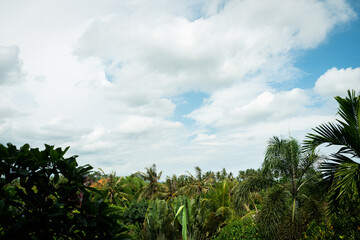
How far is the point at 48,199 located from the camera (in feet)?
10.4

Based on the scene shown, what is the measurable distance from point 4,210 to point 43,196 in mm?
383

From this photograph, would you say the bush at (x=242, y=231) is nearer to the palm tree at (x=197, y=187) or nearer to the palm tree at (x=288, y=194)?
the palm tree at (x=288, y=194)

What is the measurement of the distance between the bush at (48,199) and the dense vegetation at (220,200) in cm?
1

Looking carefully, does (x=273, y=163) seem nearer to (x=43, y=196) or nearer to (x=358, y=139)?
(x=358, y=139)

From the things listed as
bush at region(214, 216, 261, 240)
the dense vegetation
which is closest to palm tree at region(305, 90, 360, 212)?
the dense vegetation

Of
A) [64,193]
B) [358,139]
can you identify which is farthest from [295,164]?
[64,193]

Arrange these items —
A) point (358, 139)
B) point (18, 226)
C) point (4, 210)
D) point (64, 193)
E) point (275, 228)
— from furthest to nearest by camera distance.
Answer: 1. point (275, 228)
2. point (358, 139)
3. point (64, 193)
4. point (4, 210)
5. point (18, 226)

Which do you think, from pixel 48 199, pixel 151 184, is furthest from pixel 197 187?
pixel 48 199

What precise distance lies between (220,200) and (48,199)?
56.8 feet

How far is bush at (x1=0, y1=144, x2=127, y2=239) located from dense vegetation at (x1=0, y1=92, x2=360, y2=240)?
0.01 m

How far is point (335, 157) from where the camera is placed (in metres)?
9.51

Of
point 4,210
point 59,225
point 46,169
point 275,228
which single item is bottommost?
point 275,228

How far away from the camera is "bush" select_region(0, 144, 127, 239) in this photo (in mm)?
2889

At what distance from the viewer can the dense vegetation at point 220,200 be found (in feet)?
9.89
